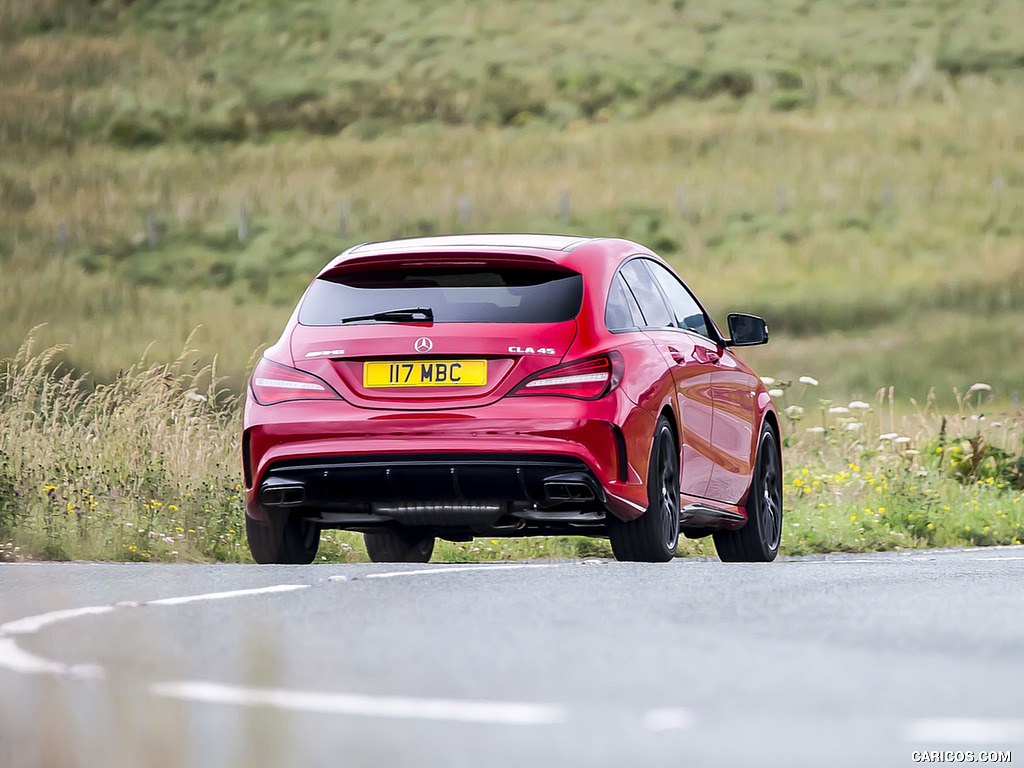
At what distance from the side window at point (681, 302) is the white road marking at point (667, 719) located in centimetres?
579

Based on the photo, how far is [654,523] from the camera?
9742 mm

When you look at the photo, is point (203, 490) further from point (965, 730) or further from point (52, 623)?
point (965, 730)

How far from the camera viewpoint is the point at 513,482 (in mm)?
9344

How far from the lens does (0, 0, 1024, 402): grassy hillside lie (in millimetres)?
45844

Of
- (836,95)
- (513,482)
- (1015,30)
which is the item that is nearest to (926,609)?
(513,482)

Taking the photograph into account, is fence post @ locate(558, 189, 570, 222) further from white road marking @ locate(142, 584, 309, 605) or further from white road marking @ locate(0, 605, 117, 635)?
white road marking @ locate(0, 605, 117, 635)

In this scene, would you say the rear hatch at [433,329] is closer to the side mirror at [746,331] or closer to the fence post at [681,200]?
the side mirror at [746,331]

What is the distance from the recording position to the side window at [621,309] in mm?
9781

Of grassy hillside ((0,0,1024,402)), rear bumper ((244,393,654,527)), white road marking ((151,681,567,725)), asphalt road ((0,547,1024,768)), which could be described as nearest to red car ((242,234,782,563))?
rear bumper ((244,393,654,527))

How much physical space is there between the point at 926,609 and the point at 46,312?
4065 centimetres

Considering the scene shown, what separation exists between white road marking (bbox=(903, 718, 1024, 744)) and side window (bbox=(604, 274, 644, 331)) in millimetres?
4599

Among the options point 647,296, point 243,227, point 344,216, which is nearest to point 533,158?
point 344,216

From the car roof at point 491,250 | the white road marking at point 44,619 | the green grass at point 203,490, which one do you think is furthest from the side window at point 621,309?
the white road marking at point 44,619

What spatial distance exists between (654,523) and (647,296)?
1.49 meters
